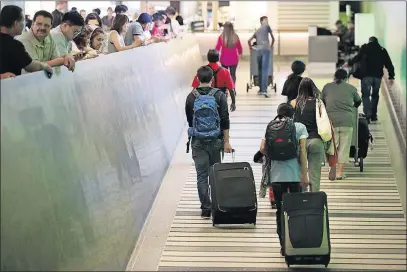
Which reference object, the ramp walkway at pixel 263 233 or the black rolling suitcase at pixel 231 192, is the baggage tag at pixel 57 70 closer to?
the ramp walkway at pixel 263 233

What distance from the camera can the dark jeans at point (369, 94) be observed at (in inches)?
612

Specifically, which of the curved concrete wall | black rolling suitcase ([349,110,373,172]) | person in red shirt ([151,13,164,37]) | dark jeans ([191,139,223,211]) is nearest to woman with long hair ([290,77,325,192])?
dark jeans ([191,139,223,211])

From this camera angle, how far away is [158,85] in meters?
12.6

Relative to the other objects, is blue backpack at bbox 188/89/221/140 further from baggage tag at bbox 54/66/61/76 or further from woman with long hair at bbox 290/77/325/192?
baggage tag at bbox 54/66/61/76

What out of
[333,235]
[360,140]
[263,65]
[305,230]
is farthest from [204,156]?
[263,65]

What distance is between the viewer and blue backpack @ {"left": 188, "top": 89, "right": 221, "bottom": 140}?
9.08 m

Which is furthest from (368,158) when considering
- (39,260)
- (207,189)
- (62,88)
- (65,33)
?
(39,260)

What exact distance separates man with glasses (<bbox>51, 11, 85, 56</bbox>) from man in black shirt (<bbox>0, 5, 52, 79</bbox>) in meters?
1.85

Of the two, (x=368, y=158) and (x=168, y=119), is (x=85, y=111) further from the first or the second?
(x=368, y=158)

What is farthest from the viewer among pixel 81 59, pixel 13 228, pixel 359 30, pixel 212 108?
pixel 359 30

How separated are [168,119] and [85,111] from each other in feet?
18.8

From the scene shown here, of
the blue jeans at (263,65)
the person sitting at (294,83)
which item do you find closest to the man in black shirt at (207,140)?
the person sitting at (294,83)

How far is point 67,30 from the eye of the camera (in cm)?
834

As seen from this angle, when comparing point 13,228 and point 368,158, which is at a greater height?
point 13,228
